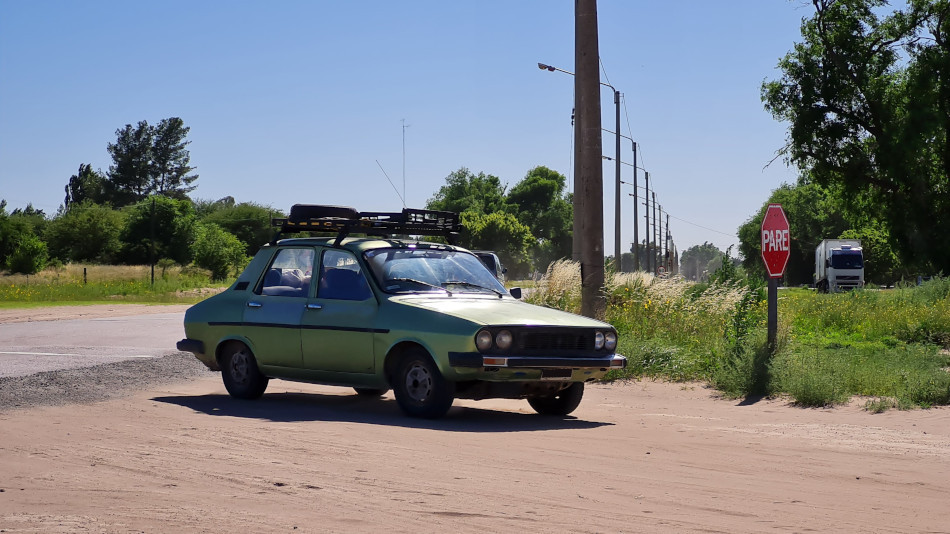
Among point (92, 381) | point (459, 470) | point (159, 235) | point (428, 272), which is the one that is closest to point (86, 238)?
point (159, 235)

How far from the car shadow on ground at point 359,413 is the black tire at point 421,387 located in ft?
0.34

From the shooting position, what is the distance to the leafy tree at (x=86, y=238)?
107 meters

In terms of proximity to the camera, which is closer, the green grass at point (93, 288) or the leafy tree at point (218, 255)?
the green grass at point (93, 288)

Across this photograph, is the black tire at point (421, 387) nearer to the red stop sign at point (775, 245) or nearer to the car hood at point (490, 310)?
the car hood at point (490, 310)

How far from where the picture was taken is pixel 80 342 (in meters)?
20.4

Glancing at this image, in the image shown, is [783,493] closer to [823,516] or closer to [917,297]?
[823,516]

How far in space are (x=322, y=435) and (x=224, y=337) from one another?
355cm

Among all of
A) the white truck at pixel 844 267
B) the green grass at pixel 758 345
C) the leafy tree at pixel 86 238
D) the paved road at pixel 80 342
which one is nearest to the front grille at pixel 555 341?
the green grass at pixel 758 345

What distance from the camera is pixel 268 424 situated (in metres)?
9.43

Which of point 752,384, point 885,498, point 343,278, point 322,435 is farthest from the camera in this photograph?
point 752,384

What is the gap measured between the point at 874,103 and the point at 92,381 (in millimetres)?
20272

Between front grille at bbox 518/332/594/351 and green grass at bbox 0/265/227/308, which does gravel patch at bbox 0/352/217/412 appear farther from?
green grass at bbox 0/265/227/308

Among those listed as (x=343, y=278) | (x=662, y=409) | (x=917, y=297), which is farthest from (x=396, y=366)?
(x=917, y=297)

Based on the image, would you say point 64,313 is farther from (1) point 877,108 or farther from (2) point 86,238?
(2) point 86,238
